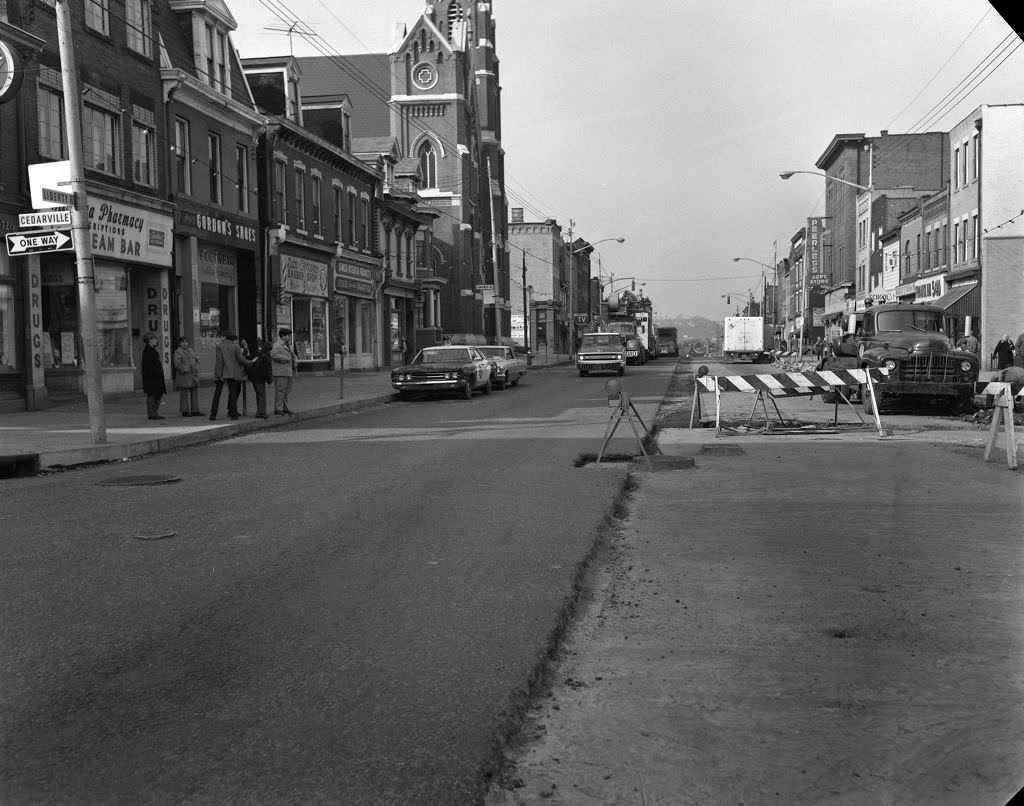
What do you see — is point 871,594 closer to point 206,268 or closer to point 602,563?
point 602,563

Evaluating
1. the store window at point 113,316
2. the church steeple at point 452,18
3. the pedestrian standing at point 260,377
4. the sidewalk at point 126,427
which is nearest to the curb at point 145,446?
the sidewalk at point 126,427

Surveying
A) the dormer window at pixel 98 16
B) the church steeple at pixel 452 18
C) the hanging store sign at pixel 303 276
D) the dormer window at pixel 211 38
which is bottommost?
the hanging store sign at pixel 303 276

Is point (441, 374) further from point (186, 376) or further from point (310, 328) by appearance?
point (310, 328)

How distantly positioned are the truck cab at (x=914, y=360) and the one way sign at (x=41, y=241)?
13204 millimetres

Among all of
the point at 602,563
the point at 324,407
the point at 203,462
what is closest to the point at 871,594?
the point at 602,563

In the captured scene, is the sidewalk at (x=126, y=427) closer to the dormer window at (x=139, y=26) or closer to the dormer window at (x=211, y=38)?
the dormer window at (x=139, y=26)

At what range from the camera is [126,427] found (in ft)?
57.1

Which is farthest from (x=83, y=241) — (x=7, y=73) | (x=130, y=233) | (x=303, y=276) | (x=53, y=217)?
(x=303, y=276)

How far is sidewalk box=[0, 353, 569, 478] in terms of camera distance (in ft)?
44.1

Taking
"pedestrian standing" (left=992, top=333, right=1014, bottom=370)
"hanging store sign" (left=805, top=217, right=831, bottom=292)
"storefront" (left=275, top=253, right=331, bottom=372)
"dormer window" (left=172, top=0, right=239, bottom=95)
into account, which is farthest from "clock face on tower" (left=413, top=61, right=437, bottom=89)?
A: "pedestrian standing" (left=992, top=333, right=1014, bottom=370)

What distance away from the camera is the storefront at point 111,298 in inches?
877

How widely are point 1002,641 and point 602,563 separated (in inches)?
105

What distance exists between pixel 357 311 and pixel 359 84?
31115mm

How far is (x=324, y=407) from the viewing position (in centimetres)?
2220
